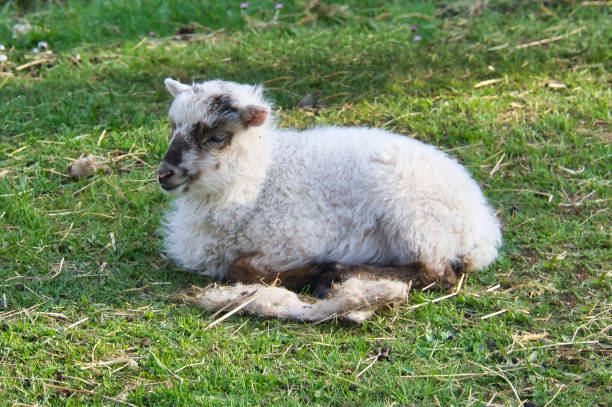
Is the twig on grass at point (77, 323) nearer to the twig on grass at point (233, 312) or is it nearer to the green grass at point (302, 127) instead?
the green grass at point (302, 127)

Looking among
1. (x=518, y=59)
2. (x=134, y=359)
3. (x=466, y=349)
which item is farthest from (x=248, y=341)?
(x=518, y=59)

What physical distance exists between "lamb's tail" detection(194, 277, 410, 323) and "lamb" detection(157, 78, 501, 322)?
7 cm

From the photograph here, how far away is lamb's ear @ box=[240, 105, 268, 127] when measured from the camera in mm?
4715

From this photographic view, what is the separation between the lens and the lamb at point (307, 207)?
4.73 m

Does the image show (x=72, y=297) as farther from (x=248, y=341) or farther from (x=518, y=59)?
(x=518, y=59)

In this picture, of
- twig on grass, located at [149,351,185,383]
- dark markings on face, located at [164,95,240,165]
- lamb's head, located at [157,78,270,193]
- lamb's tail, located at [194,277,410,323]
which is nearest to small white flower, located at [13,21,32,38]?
lamb's head, located at [157,78,270,193]

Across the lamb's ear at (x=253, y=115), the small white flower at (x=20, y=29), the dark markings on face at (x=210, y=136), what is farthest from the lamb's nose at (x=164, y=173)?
the small white flower at (x=20, y=29)

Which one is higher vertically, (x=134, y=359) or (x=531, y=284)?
(x=134, y=359)

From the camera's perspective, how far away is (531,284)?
16.0 feet

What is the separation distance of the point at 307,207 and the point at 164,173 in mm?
959

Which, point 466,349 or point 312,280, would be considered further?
point 312,280

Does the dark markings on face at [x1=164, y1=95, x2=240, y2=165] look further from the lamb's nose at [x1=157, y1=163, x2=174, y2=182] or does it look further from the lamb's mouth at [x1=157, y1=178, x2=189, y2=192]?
the lamb's mouth at [x1=157, y1=178, x2=189, y2=192]

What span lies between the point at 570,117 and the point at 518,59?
4.00 ft

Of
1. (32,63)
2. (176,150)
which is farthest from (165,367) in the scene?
(32,63)
